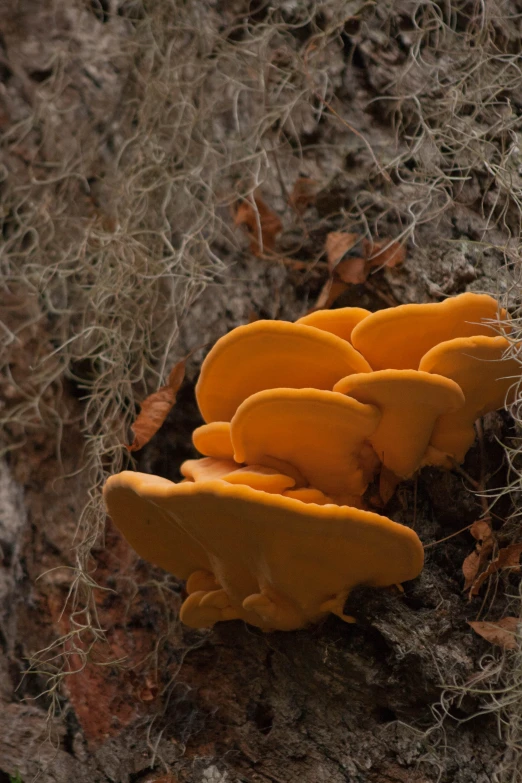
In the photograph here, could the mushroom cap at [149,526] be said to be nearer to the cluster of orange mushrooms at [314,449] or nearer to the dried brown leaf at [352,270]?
the cluster of orange mushrooms at [314,449]

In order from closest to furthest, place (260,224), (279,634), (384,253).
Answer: (279,634) < (384,253) < (260,224)

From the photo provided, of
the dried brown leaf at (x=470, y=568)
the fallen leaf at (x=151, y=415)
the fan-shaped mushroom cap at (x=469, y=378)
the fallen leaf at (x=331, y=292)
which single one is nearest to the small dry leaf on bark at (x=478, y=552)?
the dried brown leaf at (x=470, y=568)

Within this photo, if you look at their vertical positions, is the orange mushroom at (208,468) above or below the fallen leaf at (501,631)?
above

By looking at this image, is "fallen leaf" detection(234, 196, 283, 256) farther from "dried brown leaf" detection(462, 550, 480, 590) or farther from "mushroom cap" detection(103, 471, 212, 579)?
"dried brown leaf" detection(462, 550, 480, 590)

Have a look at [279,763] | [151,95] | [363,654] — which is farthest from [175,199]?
[279,763]

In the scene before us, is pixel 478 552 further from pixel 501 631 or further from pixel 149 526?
pixel 149 526

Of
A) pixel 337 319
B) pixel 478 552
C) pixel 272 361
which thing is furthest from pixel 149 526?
pixel 478 552

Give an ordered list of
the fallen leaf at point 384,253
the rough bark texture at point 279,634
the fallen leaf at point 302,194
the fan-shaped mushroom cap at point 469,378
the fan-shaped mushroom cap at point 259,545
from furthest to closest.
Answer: the fallen leaf at point 302,194
the fallen leaf at point 384,253
the rough bark texture at point 279,634
the fan-shaped mushroom cap at point 469,378
the fan-shaped mushroom cap at point 259,545
